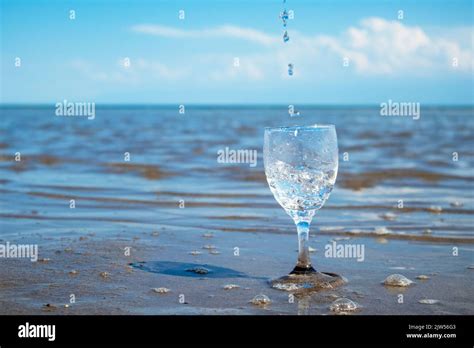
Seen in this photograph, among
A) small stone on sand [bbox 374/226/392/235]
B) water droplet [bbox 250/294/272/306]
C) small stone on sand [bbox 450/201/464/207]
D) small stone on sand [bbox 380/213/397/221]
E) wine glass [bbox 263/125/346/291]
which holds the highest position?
wine glass [bbox 263/125/346/291]

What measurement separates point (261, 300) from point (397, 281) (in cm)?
100

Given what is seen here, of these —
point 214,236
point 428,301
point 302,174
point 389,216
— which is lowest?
point 428,301

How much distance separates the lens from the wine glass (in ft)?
14.3

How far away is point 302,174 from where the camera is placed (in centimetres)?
441

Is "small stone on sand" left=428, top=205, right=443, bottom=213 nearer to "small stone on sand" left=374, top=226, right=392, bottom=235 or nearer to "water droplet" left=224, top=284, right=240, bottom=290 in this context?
"small stone on sand" left=374, top=226, right=392, bottom=235

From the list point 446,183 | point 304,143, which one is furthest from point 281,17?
point 446,183

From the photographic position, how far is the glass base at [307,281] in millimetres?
4312

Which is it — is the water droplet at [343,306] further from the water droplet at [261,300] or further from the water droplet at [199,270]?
the water droplet at [199,270]

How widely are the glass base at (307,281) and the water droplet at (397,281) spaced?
0.27m

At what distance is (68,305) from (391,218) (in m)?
4.14

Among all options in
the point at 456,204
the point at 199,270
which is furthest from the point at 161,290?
the point at 456,204

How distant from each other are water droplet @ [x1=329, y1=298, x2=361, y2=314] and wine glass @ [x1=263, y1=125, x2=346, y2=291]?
40 cm

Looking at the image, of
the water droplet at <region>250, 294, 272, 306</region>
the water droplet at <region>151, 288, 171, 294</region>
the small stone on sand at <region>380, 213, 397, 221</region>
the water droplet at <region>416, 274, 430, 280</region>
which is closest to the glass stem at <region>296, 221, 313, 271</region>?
the water droplet at <region>250, 294, 272, 306</region>

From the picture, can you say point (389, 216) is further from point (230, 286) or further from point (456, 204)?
point (230, 286)
